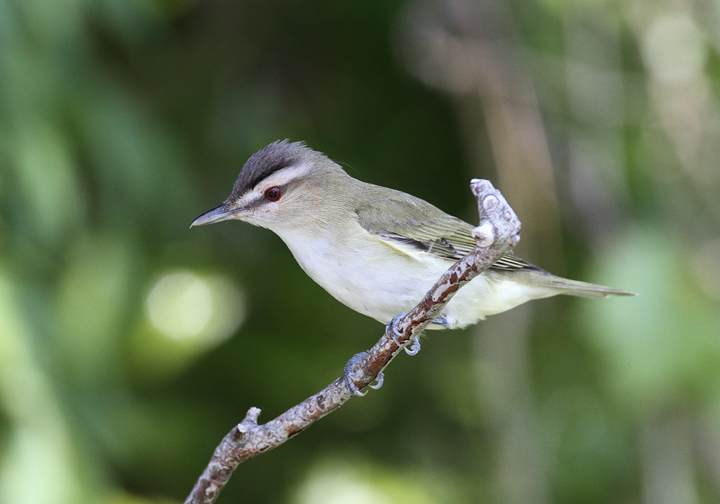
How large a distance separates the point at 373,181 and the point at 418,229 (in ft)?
5.40

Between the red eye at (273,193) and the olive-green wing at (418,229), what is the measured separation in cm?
30

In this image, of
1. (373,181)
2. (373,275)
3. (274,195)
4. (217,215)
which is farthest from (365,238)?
(373,181)

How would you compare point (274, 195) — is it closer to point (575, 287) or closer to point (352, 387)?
point (352, 387)

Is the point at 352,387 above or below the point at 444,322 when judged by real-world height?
below

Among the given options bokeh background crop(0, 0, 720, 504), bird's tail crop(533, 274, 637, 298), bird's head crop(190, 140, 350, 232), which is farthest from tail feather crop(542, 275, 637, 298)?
bird's head crop(190, 140, 350, 232)

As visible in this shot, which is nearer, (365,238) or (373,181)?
(365,238)

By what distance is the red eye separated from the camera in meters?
2.65

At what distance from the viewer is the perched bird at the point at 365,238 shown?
2430 millimetres

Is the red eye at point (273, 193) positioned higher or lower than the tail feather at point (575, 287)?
higher

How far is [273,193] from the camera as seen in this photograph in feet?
8.75

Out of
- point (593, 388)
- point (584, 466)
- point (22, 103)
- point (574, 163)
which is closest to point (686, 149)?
point (574, 163)

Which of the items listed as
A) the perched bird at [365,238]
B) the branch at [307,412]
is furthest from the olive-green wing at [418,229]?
the branch at [307,412]

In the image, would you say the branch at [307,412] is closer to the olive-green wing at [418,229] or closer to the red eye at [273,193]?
the olive-green wing at [418,229]

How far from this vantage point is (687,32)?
398 centimetres
